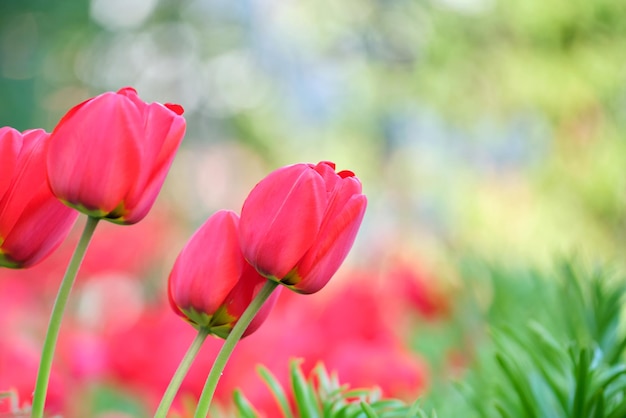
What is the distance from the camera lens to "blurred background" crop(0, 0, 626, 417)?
771 mm

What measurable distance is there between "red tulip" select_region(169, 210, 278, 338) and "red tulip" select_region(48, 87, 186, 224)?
0.03 m

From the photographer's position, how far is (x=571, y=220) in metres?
4.48

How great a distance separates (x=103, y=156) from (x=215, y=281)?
61 mm

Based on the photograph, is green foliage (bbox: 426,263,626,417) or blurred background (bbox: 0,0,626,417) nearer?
green foliage (bbox: 426,263,626,417)

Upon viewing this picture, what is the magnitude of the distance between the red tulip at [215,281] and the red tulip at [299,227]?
0.02 metres

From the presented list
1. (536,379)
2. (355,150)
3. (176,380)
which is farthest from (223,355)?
(355,150)

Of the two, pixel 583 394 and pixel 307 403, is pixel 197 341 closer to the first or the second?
pixel 307 403

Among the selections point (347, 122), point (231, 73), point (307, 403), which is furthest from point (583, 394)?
point (231, 73)

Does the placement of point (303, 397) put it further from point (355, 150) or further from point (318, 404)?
point (355, 150)

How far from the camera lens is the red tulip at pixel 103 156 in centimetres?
27

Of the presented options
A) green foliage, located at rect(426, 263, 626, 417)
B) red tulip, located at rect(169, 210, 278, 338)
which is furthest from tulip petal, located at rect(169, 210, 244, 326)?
green foliage, located at rect(426, 263, 626, 417)

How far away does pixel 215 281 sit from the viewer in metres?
0.29

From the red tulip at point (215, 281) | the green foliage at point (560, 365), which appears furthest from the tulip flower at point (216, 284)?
the green foliage at point (560, 365)

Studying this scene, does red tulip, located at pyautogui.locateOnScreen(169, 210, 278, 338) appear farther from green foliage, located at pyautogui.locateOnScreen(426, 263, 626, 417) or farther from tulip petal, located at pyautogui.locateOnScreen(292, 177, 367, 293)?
green foliage, located at pyautogui.locateOnScreen(426, 263, 626, 417)
